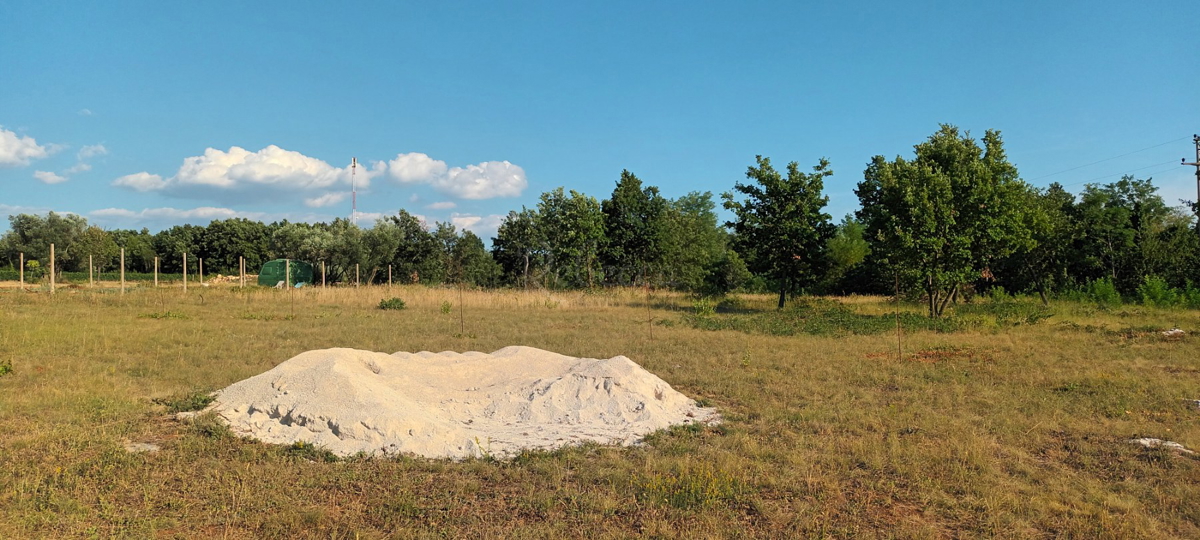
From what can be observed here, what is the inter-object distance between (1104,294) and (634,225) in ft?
68.4

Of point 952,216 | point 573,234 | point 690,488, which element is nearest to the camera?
point 690,488

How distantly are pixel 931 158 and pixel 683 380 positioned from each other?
54.9 feet

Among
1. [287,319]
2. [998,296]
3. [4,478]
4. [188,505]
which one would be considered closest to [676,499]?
[188,505]

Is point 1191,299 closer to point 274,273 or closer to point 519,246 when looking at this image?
point 519,246

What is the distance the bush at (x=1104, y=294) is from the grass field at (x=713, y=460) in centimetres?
1146

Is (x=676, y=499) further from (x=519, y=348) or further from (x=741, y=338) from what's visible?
(x=741, y=338)

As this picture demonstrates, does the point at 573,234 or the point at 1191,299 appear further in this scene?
the point at 573,234

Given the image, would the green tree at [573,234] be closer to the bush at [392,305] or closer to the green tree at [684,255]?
the green tree at [684,255]

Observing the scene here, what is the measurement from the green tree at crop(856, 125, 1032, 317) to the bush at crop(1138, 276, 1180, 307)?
7556 millimetres

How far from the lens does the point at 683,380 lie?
1043cm

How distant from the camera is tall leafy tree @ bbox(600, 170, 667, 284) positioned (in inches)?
1394

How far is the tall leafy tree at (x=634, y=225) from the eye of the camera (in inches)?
1394

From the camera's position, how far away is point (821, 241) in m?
25.3

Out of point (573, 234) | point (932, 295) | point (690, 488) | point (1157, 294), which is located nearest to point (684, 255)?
point (573, 234)
